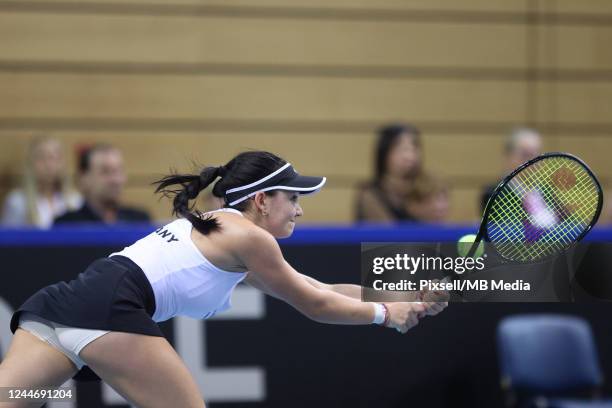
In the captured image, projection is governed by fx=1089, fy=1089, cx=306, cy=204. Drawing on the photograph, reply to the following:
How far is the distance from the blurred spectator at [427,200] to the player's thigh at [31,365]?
3253mm

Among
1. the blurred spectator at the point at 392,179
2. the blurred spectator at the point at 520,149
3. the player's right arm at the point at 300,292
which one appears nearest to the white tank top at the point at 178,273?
the player's right arm at the point at 300,292

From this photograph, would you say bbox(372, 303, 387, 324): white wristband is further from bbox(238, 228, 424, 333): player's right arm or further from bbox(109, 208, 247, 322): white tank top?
bbox(109, 208, 247, 322): white tank top

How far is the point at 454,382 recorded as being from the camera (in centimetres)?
641

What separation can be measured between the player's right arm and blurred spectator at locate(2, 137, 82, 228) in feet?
10.9

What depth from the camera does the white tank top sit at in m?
3.98

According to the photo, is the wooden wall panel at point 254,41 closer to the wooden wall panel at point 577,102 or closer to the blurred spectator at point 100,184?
the wooden wall panel at point 577,102

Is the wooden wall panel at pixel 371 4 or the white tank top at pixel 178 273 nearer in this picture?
the white tank top at pixel 178 273

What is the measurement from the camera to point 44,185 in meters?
7.12

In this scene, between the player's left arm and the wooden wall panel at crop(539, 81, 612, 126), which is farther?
the wooden wall panel at crop(539, 81, 612, 126)

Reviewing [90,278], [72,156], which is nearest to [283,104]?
[72,156]

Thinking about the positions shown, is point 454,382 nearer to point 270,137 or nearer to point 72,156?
point 270,137

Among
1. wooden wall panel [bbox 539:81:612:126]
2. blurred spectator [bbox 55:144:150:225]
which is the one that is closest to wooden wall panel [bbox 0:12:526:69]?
wooden wall panel [bbox 539:81:612:126]

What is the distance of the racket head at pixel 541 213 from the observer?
4.11m

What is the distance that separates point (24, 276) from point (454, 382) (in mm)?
2545
